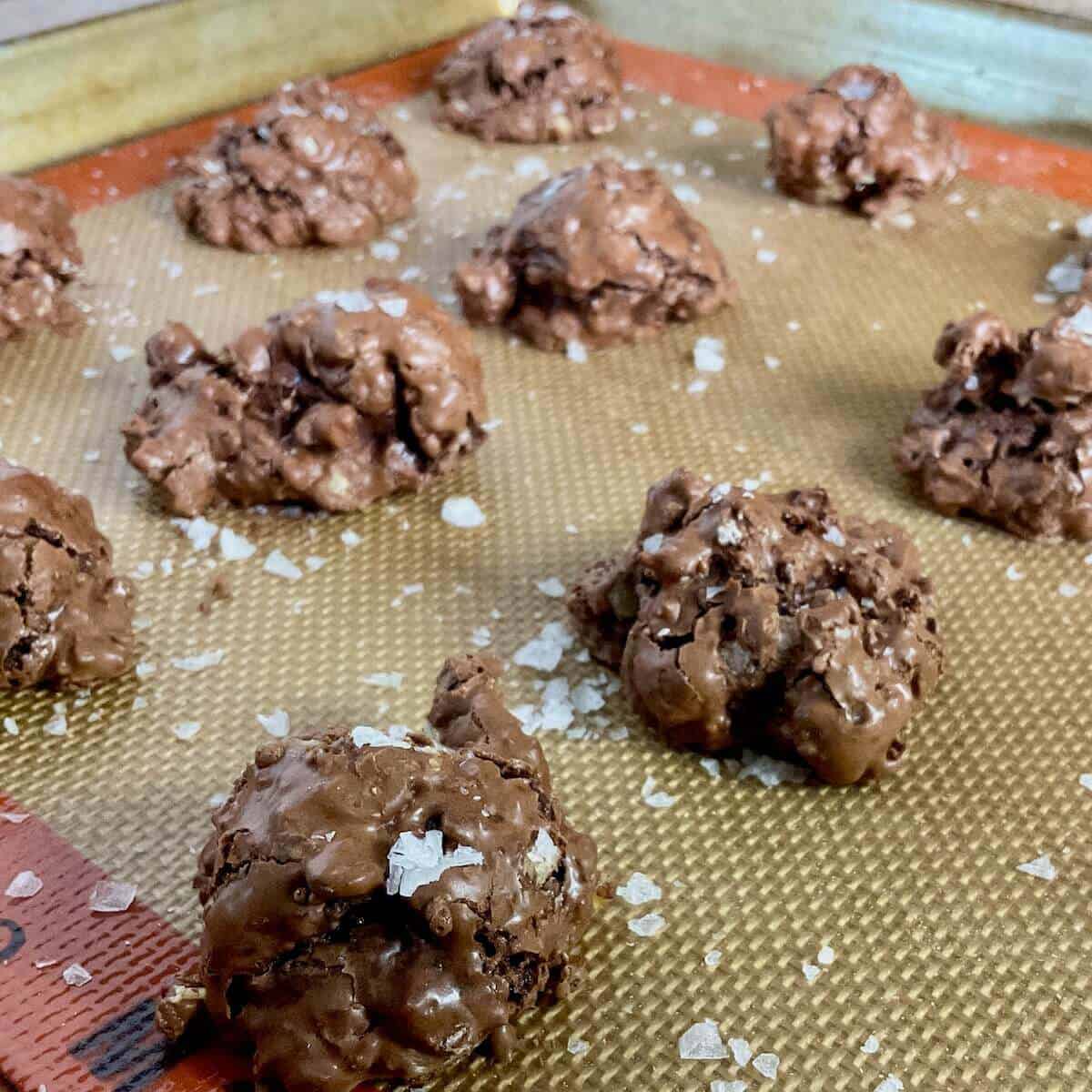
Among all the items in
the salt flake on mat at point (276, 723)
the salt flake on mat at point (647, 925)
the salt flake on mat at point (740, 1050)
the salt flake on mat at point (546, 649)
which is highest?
Result: the salt flake on mat at point (740, 1050)

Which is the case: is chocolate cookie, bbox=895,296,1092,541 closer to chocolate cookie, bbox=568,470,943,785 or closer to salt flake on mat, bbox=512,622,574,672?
chocolate cookie, bbox=568,470,943,785

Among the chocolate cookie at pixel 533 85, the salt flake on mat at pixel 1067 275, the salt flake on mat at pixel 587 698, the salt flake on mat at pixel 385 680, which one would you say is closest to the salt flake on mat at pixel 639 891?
the salt flake on mat at pixel 587 698

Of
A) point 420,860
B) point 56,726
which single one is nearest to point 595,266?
point 56,726

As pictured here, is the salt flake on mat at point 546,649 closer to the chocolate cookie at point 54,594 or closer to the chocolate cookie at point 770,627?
the chocolate cookie at point 770,627

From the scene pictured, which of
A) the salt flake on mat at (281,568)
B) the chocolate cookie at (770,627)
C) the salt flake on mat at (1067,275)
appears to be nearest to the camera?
the chocolate cookie at (770,627)

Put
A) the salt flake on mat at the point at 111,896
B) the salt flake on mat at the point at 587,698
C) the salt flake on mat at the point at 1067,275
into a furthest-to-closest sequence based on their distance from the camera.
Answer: the salt flake on mat at the point at 1067,275 < the salt flake on mat at the point at 587,698 < the salt flake on mat at the point at 111,896

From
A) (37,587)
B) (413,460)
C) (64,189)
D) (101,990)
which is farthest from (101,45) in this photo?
(101,990)
